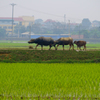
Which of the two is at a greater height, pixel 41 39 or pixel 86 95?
pixel 41 39

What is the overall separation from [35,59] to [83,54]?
468cm

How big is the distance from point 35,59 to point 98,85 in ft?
35.9

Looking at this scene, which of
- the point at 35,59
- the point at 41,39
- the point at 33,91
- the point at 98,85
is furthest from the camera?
the point at 41,39

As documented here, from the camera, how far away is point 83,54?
20875 millimetres

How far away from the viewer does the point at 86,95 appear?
23.3ft

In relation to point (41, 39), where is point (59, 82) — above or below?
below

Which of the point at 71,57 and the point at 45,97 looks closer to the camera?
the point at 45,97

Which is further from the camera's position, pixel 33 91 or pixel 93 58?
pixel 93 58

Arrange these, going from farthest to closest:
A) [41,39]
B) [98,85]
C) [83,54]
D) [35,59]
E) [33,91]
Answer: [41,39]
[83,54]
[35,59]
[98,85]
[33,91]

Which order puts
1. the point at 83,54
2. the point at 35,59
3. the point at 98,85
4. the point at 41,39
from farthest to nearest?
the point at 41,39, the point at 83,54, the point at 35,59, the point at 98,85

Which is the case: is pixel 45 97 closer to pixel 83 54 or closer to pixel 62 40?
pixel 83 54

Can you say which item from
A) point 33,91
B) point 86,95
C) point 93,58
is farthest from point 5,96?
point 93,58

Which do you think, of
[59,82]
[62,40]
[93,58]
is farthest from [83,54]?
[59,82]

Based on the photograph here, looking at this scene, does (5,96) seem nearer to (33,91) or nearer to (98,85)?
(33,91)
